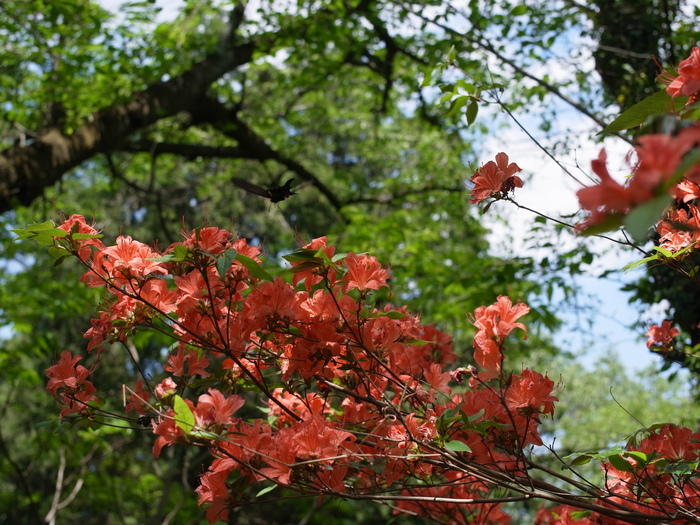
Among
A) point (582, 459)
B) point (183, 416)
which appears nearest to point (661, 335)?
point (582, 459)

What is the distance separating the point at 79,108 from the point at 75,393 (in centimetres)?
428

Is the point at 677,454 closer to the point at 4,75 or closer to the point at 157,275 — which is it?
the point at 157,275

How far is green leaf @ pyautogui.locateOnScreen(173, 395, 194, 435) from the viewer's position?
1005mm

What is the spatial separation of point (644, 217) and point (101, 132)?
4731 mm

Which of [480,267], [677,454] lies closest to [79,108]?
[480,267]

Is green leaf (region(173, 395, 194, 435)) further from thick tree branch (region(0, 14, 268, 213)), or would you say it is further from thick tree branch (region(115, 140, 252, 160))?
thick tree branch (region(115, 140, 252, 160))

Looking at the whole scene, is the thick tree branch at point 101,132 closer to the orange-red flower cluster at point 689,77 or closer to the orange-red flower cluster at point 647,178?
the orange-red flower cluster at point 689,77

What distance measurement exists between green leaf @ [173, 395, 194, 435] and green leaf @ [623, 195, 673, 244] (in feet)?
2.49

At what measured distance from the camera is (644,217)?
19.7 inches

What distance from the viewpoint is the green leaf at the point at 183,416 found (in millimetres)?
1005

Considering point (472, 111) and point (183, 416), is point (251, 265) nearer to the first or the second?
point (183, 416)

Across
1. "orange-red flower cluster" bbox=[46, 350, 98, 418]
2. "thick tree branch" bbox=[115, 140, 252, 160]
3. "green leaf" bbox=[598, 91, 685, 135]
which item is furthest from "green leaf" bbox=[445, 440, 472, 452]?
"thick tree branch" bbox=[115, 140, 252, 160]

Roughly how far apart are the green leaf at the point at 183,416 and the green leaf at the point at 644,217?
76 cm

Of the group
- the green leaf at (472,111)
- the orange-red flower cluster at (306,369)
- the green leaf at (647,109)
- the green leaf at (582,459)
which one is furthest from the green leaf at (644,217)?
the green leaf at (472,111)
